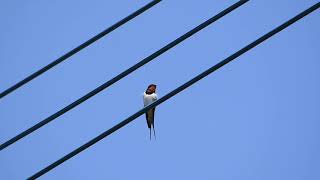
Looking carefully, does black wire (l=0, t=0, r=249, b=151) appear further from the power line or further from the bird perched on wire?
the bird perched on wire

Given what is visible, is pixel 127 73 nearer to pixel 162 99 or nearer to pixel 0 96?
pixel 162 99

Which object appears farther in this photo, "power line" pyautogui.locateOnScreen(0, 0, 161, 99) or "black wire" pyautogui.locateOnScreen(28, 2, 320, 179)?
"power line" pyautogui.locateOnScreen(0, 0, 161, 99)

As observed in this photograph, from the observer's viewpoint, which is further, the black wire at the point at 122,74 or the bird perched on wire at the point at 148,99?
the bird perched on wire at the point at 148,99

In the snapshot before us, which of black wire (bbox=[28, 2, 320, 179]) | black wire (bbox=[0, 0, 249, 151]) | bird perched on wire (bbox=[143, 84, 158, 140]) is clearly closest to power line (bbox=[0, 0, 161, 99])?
black wire (bbox=[0, 0, 249, 151])

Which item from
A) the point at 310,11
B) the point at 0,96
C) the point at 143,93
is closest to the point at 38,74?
the point at 0,96

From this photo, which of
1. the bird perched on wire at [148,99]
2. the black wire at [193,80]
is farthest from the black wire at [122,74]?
the bird perched on wire at [148,99]

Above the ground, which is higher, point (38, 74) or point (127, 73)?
point (38, 74)

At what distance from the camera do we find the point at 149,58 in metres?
3.93

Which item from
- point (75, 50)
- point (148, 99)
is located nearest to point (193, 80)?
point (75, 50)

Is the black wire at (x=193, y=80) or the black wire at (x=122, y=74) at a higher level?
the black wire at (x=122, y=74)

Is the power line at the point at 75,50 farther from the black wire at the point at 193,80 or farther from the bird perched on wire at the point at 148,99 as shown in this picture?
the bird perched on wire at the point at 148,99

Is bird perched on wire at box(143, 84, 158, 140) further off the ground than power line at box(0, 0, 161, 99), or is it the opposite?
power line at box(0, 0, 161, 99)

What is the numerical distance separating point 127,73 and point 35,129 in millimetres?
622

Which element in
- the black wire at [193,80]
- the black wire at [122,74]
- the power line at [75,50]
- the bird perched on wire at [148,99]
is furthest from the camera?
the bird perched on wire at [148,99]
